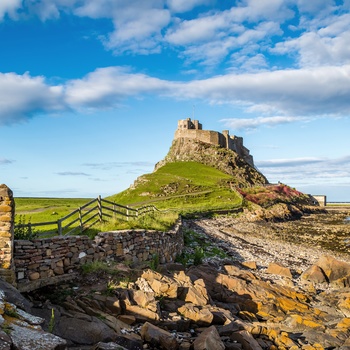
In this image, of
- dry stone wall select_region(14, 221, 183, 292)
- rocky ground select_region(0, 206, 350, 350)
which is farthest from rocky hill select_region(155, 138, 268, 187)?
dry stone wall select_region(14, 221, 183, 292)

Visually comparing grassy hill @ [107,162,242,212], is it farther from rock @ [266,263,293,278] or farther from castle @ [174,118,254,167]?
rock @ [266,263,293,278]

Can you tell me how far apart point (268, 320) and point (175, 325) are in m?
5.14

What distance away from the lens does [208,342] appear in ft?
32.6

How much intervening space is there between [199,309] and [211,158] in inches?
3746

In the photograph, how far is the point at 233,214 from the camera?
2263 inches

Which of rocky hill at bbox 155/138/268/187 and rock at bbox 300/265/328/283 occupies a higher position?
rocky hill at bbox 155/138/268/187

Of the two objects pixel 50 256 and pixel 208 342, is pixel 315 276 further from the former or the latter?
pixel 50 256

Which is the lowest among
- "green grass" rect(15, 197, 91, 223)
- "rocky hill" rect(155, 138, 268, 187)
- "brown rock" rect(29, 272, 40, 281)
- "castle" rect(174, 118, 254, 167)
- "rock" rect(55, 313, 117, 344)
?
"rock" rect(55, 313, 117, 344)

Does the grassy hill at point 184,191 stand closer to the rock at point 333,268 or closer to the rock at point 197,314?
the rock at point 333,268

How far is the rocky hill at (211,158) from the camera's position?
103 metres

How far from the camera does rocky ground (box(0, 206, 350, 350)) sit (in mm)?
9945

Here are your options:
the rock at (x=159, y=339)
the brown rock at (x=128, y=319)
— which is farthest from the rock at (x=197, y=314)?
the rock at (x=159, y=339)

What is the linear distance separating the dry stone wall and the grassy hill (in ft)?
123

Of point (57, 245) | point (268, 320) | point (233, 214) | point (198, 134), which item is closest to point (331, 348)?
point (268, 320)
